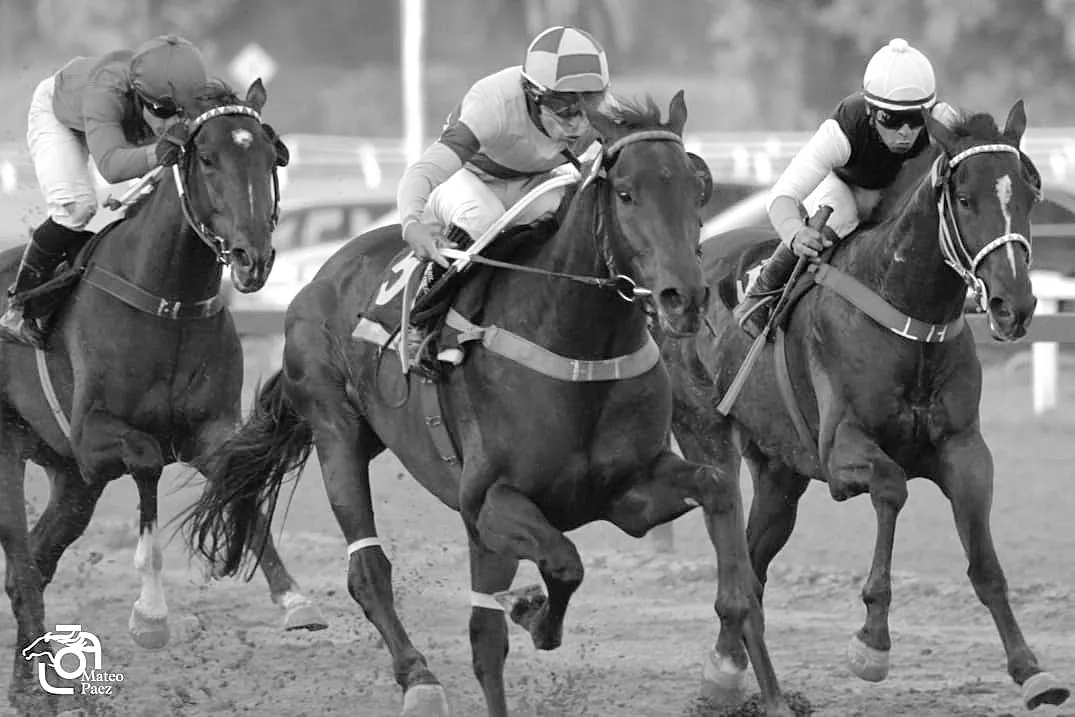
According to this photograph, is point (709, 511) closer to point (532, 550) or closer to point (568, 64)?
point (532, 550)

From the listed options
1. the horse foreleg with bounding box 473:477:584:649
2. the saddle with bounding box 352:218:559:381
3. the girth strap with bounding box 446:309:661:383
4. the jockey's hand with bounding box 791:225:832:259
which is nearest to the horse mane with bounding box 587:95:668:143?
the saddle with bounding box 352:218:559:381

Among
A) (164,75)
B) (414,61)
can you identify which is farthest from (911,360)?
(414,61)

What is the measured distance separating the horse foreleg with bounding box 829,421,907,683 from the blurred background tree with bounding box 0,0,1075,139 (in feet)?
80.3

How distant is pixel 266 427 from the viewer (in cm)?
705

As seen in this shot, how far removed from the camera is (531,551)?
532 cm

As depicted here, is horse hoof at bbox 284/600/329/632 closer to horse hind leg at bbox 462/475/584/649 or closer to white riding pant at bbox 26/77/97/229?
horse hind leg at bbox 462/475/584/649

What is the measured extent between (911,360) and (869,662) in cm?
96

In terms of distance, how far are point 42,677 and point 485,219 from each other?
95.8 inches

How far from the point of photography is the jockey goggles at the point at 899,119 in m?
6.36

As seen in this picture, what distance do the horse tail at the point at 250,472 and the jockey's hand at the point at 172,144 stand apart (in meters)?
0.93

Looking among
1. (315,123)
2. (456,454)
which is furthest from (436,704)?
(315,123)

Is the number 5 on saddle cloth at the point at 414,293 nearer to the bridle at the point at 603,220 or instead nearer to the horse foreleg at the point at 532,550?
the bridle at the point at 603,220

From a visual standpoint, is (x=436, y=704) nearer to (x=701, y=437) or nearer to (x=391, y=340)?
(x=391, y=340)

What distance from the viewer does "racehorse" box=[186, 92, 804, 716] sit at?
16.7ft
